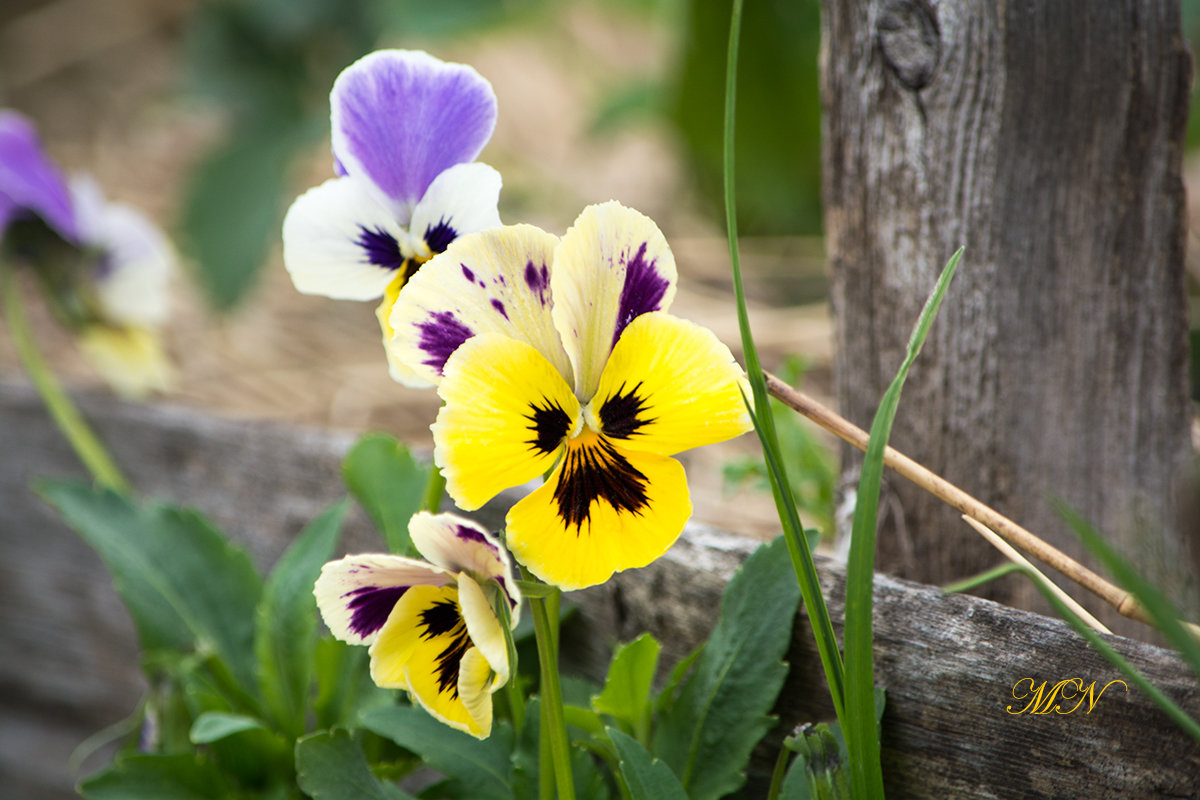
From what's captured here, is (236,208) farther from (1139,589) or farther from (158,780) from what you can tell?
(1139,589)

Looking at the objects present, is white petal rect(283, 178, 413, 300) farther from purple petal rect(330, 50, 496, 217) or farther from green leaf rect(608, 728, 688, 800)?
green leaf rect(608, 728, 688, 800)

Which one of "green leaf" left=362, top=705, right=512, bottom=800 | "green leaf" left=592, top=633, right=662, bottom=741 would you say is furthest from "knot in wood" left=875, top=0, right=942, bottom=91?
"green leaf" left=362, top=705, right=512, bottom=800

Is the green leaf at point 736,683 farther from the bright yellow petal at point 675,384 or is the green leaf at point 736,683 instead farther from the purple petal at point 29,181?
the purple petal at point 29,181

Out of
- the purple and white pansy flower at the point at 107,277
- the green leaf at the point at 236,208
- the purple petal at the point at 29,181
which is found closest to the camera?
the purple petal at the point at 29,181

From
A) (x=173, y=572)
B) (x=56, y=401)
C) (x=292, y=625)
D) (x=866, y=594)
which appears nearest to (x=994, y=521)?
(x=866, y=594)

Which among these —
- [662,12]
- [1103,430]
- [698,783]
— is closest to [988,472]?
[1103,430]

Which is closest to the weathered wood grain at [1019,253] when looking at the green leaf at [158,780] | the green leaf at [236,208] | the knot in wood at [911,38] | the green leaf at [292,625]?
the knot in wood at [911,38]
